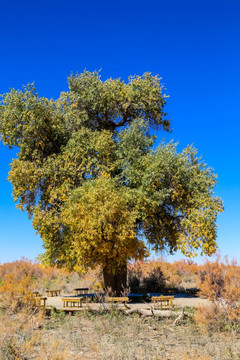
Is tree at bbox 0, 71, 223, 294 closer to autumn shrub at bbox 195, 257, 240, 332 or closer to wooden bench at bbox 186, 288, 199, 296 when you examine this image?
wooden bench at bbox 186, 288, 199, 296

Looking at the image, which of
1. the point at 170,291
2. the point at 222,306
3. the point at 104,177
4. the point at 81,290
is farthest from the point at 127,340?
the point at 81,290

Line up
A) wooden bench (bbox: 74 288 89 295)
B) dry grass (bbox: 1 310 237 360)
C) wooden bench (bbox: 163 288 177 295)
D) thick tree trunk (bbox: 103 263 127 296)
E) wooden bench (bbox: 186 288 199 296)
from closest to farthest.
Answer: dry grass (bbox: 1 310 237 360), thick tree trunk (bbox: 103 263 127 296), wooden bench (bbox: 186 288 199 296), wooden bench (bbox: 74 288 89 295), wooden bench (bbox: 163 288 177 295)

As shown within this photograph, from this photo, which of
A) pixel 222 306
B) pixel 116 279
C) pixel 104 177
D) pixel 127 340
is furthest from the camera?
pixel 116 279

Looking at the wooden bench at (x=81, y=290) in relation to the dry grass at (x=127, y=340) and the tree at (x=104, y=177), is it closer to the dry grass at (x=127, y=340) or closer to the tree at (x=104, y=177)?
the tree at (x=104, y=177)

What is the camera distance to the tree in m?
18.0

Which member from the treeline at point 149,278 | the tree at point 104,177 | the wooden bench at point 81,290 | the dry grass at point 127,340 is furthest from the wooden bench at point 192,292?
the dry grass at point 127,340

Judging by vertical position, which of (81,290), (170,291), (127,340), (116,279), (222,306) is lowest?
(127,340)

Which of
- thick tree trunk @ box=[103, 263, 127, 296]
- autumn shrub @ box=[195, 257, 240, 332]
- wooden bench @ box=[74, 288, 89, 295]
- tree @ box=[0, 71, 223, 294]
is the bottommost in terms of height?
autumn shrub @ box=[195, 257, 240, 332]

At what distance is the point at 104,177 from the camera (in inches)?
755

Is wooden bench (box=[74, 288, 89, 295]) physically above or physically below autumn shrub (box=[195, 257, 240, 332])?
above

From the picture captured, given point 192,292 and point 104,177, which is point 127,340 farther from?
point 192,292

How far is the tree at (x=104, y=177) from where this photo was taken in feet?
59.0

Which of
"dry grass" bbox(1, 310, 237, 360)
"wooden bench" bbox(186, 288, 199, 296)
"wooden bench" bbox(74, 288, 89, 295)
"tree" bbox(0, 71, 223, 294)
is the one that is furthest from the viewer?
"wooden bench" bbox(74, 288, 89, 295)

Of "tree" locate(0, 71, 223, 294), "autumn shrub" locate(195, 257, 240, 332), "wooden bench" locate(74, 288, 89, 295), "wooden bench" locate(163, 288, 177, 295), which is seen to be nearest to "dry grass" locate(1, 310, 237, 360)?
"autumn shrub" locate(195, 257, 240, 332)
